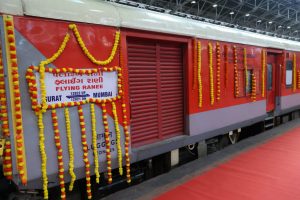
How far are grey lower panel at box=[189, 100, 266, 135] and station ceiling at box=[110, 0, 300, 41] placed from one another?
25.2ft

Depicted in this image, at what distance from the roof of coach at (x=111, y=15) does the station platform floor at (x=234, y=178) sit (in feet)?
6.19

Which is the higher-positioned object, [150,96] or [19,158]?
[150,96]

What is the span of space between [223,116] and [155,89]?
164cm

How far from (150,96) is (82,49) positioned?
111 cm

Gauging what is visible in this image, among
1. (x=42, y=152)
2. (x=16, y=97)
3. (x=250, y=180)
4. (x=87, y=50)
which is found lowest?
(x=250, y=180)

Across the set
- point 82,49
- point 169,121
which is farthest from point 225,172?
point 82,49

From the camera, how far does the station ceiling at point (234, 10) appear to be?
44.7ft

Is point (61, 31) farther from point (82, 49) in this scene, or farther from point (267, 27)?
point (267, 27)

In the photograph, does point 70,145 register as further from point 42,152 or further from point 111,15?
point 111,15

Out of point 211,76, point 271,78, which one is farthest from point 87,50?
point 271,78

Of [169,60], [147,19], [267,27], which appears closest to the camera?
[147,19]

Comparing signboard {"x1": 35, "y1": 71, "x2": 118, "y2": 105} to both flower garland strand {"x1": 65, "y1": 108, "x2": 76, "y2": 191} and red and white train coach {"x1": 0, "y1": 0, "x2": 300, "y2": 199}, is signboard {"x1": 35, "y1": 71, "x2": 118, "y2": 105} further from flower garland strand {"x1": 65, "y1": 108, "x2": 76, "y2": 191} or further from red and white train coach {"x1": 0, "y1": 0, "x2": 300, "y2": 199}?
flower garland strand {"x1": 65, "y1": 108, "x2": 76, "y2": 191}

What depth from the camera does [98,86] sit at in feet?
8.37

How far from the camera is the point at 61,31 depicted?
229cm
